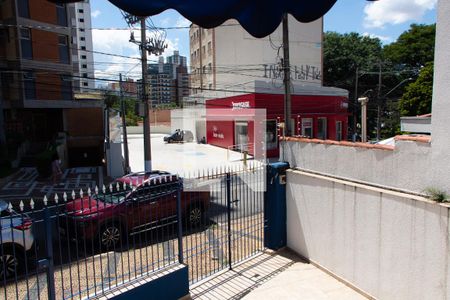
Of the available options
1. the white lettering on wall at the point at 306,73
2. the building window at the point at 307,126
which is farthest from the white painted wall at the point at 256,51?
the building window at the point at 307,126

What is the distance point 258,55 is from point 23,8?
20.6 metres

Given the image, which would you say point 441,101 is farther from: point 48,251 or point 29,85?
point 29,85

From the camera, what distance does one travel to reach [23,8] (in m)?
19.6

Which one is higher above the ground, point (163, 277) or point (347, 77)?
point (347, 77)

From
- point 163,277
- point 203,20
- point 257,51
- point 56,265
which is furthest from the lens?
point 257,51

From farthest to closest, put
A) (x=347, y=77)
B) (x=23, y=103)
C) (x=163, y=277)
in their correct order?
(x=347, y=77), (x=23, y=103), (x=163, y=277)

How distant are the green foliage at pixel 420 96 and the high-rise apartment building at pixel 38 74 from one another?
2503 cm

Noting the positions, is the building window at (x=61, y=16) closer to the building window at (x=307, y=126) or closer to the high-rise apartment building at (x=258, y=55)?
the high-rise apartment building at (x=258, y=55)

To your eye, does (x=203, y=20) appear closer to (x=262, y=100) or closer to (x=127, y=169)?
(x=127, y=169)

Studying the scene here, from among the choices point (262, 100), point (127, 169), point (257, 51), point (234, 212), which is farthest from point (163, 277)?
point (257, 51)

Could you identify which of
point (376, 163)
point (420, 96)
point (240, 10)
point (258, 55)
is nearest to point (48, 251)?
point (240, 10)

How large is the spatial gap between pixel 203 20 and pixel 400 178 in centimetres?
442

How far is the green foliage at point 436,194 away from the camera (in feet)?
14.6

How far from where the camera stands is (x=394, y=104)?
39719 millimetres
